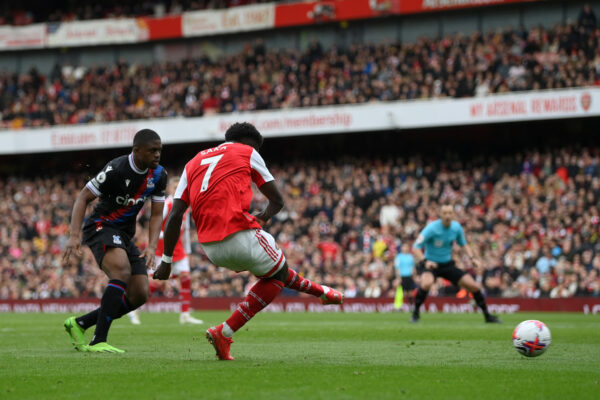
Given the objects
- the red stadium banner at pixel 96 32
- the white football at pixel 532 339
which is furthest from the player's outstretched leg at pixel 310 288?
the red stadium banner at pixel 96 32

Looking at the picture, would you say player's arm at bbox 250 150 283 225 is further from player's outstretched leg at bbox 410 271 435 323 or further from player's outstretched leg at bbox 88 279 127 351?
player's outstretched leg at bbox 410 271 435 323

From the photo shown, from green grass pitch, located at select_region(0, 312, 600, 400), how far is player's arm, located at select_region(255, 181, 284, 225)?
4.67 feet

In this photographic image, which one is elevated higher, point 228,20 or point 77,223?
point 228,20

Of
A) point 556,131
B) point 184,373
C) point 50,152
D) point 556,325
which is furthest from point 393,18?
point 184,373

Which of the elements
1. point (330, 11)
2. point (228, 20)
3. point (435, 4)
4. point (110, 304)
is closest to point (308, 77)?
point (330, 11)

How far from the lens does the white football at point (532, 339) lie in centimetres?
922

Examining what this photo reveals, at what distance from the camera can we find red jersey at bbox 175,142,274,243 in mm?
8273

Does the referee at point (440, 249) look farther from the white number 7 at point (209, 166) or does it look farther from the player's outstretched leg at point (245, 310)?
the white number 7 at point (209, 166)

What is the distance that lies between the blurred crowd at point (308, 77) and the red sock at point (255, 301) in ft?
74.8

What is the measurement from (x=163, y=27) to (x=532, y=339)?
1350 inches

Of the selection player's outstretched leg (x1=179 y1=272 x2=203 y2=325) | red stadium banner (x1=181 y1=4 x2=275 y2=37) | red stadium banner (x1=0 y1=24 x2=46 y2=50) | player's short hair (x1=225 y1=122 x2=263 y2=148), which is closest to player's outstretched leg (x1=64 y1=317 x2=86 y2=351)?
player's short hair (x1=225 y1=122 x2=263 y2=148)

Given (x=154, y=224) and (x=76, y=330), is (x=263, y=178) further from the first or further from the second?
(x=76, y=330)

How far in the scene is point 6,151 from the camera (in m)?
39.2

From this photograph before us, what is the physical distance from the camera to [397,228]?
94.7ft
